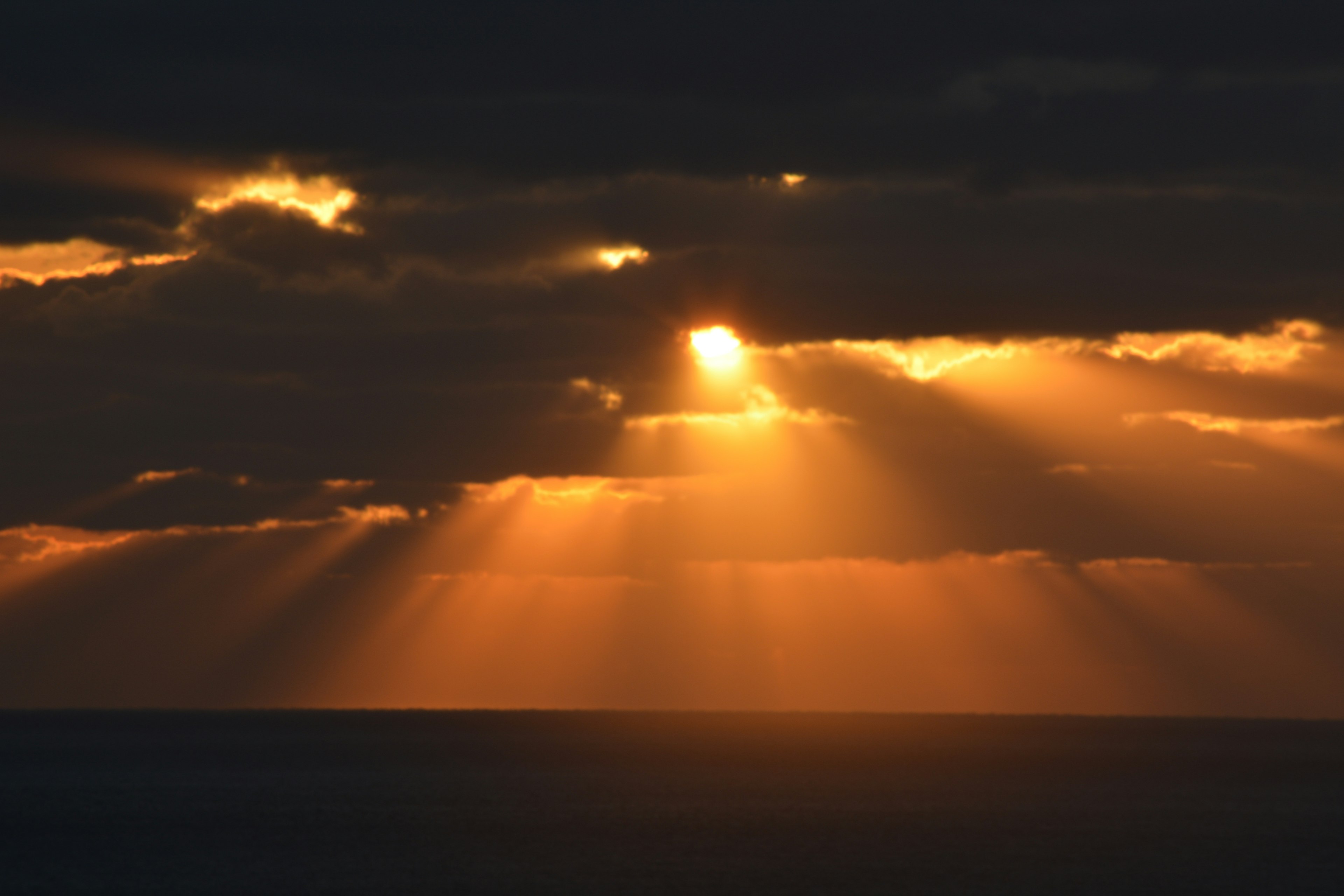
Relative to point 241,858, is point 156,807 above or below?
above

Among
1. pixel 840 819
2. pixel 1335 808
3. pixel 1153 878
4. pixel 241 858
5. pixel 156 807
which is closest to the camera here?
pixel 1153 878

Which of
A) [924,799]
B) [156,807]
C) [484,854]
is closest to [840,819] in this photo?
[924,799]

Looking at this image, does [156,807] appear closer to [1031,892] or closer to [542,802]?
[542,802]

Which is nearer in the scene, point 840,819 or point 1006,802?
point 840,819

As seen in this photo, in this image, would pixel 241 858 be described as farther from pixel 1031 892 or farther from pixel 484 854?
pixel 1031 892

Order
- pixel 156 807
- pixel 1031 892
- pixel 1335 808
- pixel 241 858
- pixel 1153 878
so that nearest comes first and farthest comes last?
pixel 1031 892 → pixel 1153 878 → pixel 241 858 → pixel 156 807 → pixel 1335 808

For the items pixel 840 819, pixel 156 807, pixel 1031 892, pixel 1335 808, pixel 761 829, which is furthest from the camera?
pixel 1335 808

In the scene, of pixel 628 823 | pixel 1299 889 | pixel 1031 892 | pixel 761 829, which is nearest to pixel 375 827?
pixel 628 823

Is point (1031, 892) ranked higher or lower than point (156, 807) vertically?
lower

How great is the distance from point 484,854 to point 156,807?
201ft

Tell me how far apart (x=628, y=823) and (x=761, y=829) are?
13741 millimetres

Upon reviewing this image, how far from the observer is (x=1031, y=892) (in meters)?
111

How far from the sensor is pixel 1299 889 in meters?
115

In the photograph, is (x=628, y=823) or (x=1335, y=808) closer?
(x=628, y=823)
